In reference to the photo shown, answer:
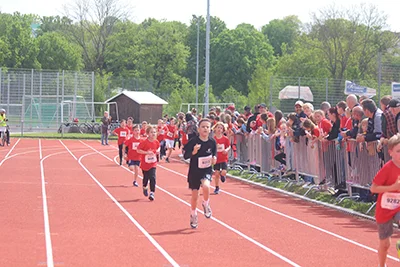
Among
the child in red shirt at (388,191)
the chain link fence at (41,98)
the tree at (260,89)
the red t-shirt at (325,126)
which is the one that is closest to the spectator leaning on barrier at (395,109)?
the red t-shirt at (325,126)

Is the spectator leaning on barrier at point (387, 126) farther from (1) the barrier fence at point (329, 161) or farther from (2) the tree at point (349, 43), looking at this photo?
(2) the tree at point (349, 43)

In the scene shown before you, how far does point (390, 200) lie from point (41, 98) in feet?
164

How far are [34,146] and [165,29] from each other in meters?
51.6

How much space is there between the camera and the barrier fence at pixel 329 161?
1466 cm

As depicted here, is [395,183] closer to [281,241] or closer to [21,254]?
[281,241]

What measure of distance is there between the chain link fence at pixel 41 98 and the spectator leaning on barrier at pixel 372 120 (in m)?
41.8

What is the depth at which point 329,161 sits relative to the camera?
653 inches

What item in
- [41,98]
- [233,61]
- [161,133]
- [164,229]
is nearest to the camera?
[164,229]

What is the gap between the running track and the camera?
9914 millimetres

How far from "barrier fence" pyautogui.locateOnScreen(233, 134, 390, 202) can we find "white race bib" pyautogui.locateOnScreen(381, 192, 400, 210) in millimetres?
5676

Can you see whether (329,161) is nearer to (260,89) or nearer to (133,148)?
(133,148)

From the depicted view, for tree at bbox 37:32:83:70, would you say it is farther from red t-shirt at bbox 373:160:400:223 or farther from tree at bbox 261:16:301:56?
red t-shirt at bbox 373:160:400:223

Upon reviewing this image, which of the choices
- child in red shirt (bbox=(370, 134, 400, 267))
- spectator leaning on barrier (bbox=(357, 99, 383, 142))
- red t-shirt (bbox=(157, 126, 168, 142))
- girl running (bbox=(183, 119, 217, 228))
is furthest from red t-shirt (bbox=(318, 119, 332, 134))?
red t-shirt (bbox=(157, 126, 168, 142))

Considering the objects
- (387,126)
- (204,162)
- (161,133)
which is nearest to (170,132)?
(161,133)
